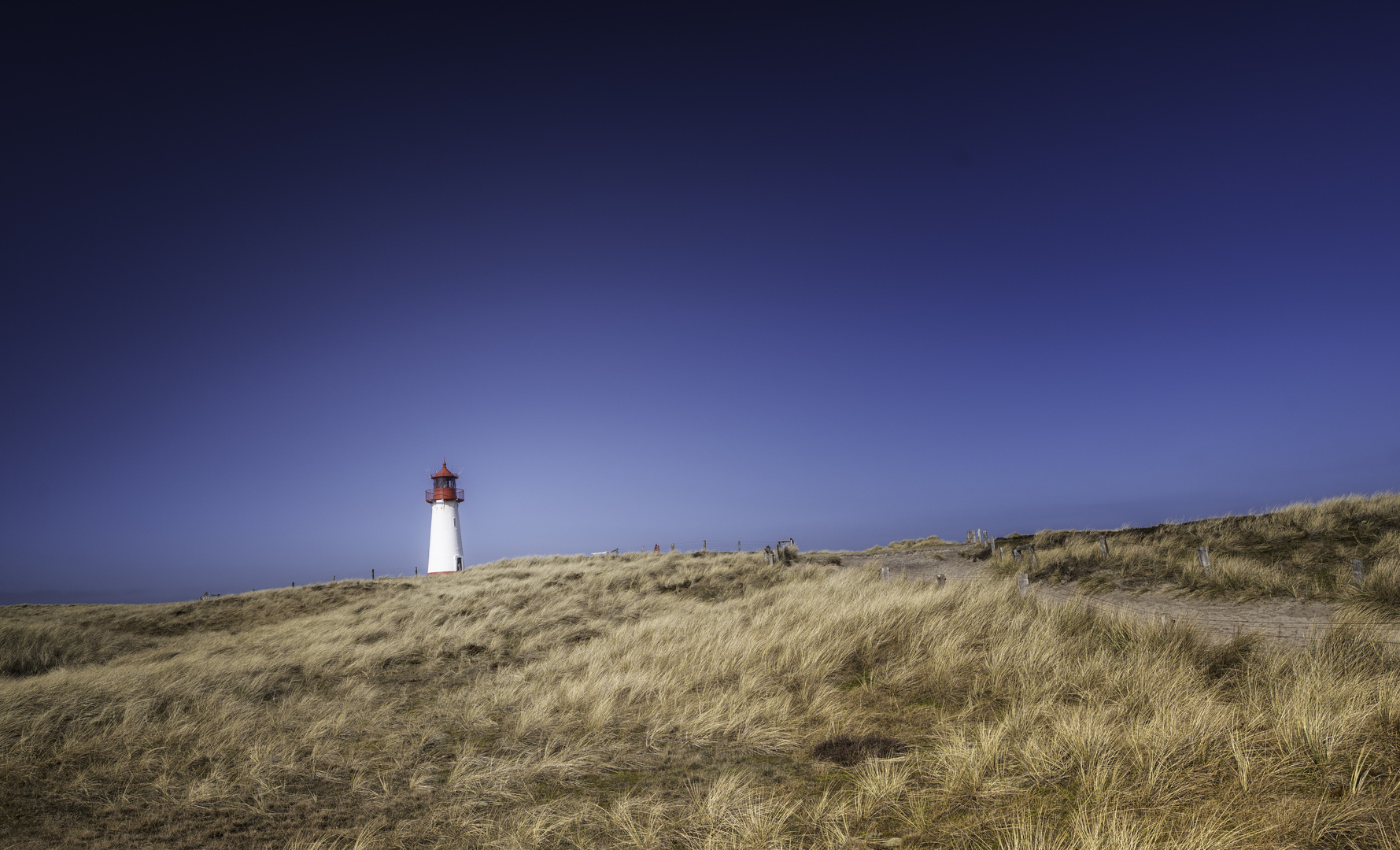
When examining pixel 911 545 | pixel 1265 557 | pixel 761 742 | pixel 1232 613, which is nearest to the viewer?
pixel 761 742

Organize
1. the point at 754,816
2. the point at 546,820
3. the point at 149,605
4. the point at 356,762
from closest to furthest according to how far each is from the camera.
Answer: the point at 754,816 < the point at 546,820 < the point at 356,762 < the point at 149,605

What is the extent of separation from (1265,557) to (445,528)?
42093 millimetres

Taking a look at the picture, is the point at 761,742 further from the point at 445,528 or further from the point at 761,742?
the point at 445,528

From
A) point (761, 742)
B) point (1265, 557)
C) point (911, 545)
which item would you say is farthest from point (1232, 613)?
point (911, 545)

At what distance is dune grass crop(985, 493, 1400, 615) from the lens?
11.5 meters

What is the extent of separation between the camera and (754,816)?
13.3 ft

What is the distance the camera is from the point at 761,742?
591 centimetres

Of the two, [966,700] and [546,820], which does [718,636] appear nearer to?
[966,700]

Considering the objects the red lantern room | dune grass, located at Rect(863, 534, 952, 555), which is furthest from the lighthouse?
dune grass, located at Rect(863, 534, 952, 555)

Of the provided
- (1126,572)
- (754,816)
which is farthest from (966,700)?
(1126,572)

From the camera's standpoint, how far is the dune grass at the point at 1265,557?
1146cm

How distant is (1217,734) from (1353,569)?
1004cm

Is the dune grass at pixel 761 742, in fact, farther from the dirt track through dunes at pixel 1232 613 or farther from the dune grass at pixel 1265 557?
the dune grass at pixel 1265 557

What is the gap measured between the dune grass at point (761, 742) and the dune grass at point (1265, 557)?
5.17 metres
